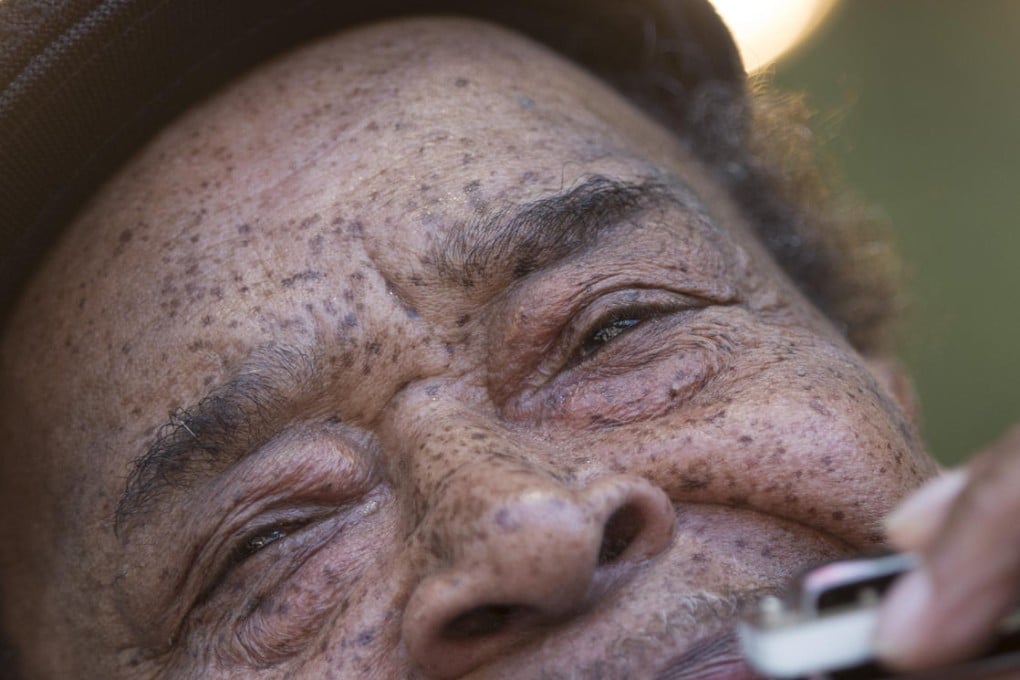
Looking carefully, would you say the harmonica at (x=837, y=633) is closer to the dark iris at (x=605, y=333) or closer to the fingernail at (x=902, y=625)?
the fingernail at (x=902, y=625)

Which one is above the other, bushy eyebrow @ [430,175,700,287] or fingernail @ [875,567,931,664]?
bushy eyebrow @ [430,175,700,287]

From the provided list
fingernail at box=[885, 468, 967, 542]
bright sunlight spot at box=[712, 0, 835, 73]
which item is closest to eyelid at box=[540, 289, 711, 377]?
fingernail at box=[885, 468, 967, 542]

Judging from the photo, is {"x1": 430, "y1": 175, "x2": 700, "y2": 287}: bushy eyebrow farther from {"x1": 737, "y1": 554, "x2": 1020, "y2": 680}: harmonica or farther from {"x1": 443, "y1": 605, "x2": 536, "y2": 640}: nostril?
{"x1": 737, "y1": 554, "x2": 1020, "y2": 680}: harmonica

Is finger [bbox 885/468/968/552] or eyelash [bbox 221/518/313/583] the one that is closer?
finger [bbox 885/468/968/552]

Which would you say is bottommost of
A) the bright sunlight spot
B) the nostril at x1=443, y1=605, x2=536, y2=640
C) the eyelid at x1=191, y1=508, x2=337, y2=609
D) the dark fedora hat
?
the nostril at x1=443, y1=605, x2=536, y2=640

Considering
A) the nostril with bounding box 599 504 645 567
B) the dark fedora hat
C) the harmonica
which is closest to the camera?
the harmonica

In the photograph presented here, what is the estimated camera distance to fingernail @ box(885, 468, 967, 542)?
2.54ft

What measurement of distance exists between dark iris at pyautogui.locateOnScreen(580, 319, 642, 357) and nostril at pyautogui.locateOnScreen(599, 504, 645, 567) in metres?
0.33

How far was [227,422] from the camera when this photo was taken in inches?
50.3

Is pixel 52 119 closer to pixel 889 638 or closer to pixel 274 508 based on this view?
pixel 274 508

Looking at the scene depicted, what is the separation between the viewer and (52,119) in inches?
59.4

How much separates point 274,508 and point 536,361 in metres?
0.46

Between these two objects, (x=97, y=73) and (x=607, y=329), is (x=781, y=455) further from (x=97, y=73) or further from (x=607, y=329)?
(x=97, y=73)

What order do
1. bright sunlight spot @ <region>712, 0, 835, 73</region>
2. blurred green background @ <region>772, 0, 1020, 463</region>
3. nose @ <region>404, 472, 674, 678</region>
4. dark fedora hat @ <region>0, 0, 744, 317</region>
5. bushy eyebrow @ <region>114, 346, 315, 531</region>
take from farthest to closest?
blurred green background @ <region>772, 0, 1020, 463</region>
bright sunlight spot @ <region>712, 0, 835, 73</region>
dark fedora hat @ <region>0, 0, 744, 317</region>
bushy eyebrow @ <region>114, 346, 315, 531</region>
nose @ <region>404, 472, 674, 678</region>
